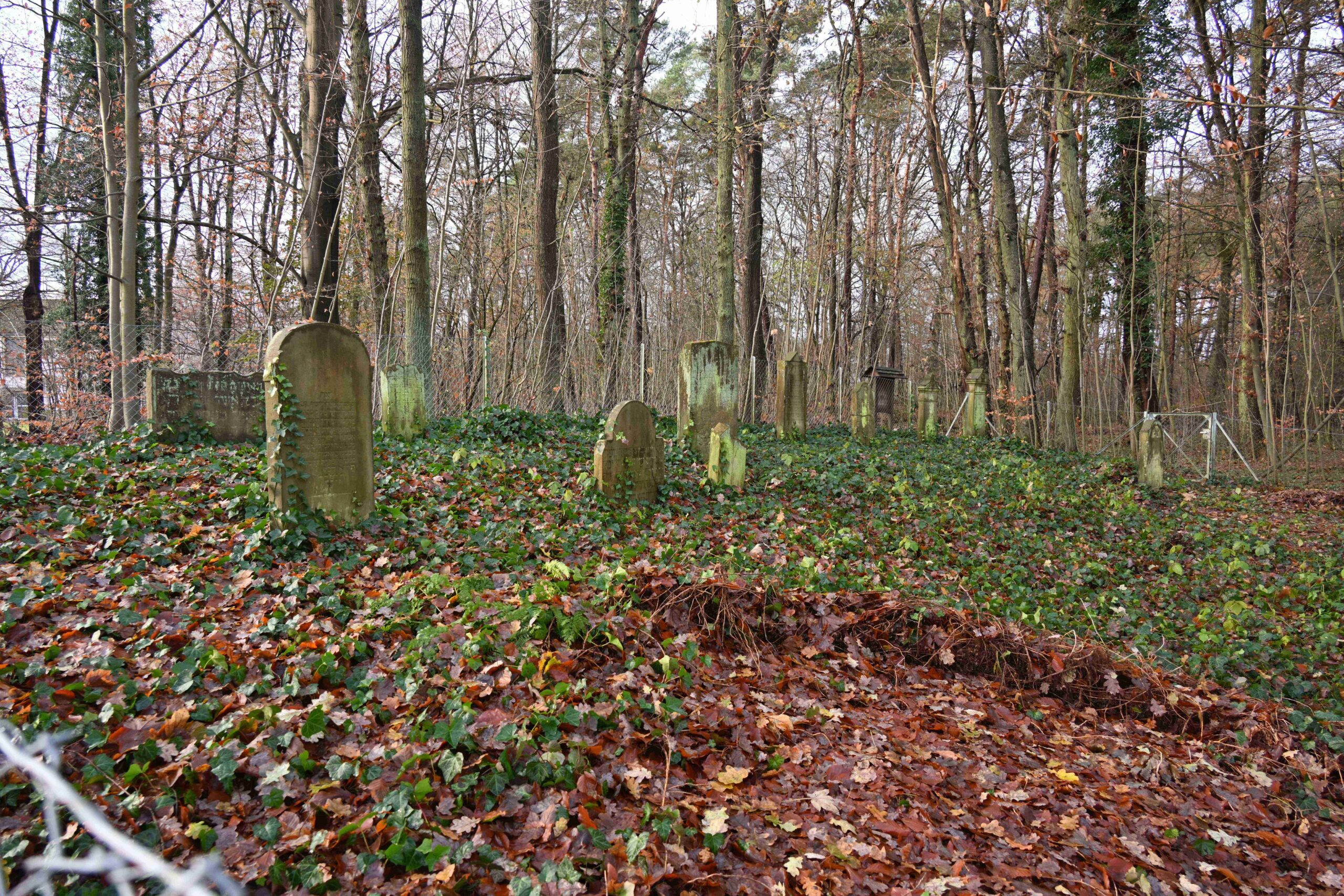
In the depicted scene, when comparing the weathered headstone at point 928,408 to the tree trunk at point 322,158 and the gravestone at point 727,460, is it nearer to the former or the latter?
the gravestone at point 727,460

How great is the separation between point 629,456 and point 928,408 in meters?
9.41

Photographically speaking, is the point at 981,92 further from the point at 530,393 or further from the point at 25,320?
the point at 25,320

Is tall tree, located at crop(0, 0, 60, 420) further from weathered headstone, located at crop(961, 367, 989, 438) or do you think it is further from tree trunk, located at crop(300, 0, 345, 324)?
weathered headstone, located at crop(961, 367, 989, 438)

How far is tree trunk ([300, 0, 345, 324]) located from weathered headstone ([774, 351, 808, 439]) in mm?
6946

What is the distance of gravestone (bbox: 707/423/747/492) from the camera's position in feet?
28.0

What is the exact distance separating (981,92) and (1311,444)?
11392mm

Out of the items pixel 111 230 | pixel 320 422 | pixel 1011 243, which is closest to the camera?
pixel 320 422

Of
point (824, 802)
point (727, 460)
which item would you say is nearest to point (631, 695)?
point (824, 802)

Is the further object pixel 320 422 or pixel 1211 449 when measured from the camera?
pixel 1211 449

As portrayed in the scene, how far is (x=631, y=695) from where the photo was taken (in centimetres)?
387

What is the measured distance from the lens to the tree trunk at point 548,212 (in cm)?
1222

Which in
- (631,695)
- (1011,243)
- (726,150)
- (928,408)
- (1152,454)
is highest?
(726,150)

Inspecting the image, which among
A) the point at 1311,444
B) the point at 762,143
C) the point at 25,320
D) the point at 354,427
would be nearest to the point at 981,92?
the point at 762,143

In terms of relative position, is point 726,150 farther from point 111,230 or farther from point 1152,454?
point 111,230
